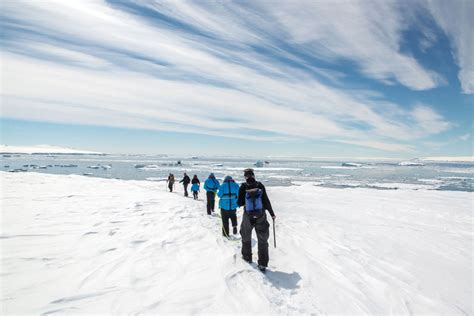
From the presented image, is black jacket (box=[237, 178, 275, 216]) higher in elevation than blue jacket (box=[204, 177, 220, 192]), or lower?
higher

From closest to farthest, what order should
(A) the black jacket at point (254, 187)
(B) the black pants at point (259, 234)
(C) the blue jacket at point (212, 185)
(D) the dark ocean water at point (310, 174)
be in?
(B) the black pants at point (259, 234) → (A) the black jacket at point (254, 187) → (C) the blue jacket at point (212, 185) → (D) the dark ocean water at point (310, 174)

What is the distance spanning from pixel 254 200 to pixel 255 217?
0.31 m

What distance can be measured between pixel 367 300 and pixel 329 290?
57 cm

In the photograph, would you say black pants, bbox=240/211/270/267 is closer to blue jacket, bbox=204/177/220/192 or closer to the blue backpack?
the blue backpack

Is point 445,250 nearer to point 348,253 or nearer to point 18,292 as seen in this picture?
point 348,253

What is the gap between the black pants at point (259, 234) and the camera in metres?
4.88

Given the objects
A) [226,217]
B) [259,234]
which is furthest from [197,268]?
[226,217]

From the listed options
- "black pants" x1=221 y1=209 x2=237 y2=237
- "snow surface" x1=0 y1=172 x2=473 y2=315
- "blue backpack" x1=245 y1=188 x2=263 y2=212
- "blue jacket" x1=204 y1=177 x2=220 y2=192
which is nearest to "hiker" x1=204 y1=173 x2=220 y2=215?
"blue jacket" x1=204 y1=177 x2=220 y2=192

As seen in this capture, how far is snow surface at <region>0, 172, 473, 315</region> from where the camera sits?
3455 millimetres

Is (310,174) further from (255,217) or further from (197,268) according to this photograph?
(197,268)

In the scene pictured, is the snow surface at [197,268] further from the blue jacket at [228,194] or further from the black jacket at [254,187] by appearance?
the black jacket at [254,187]

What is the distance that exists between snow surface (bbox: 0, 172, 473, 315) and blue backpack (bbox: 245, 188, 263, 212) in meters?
1.07

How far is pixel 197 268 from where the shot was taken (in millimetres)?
4598

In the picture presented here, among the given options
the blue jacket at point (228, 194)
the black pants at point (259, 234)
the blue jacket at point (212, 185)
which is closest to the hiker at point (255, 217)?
the black pants at point (259, 234)
